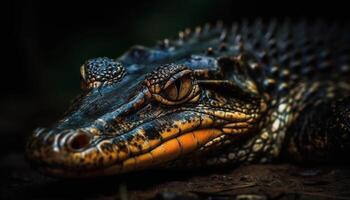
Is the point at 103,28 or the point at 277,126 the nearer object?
the point at 277,126

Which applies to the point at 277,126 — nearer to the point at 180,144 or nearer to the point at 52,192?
the point at 180,144

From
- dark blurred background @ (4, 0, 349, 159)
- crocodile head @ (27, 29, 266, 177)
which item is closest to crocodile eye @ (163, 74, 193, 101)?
crocodile head @ (27, 29, 266, 177)

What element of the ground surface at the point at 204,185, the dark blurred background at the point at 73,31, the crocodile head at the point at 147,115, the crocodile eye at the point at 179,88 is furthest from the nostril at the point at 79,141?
the dark blurred background at the point at 73,31

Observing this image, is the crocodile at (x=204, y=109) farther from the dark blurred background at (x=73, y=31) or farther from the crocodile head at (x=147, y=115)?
the dark blurred background at (x=73, y=31)

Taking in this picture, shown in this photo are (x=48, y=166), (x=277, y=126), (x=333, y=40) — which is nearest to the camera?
(x=48, y=166)

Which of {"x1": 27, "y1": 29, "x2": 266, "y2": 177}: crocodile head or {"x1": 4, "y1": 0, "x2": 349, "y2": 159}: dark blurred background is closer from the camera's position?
{"x1": 27, "y1": 29, "x2": 266, "y2": 177}: crocodile head

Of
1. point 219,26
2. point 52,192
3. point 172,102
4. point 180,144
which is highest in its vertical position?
point 219,26

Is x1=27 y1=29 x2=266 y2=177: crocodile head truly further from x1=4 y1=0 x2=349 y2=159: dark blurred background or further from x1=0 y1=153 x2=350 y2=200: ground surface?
x1=4 y1=0 x2=349 y2=159: dark blurred background

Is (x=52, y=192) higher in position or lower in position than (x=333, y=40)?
lower

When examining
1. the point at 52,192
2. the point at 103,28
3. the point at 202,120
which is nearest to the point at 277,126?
the point at 202,120
